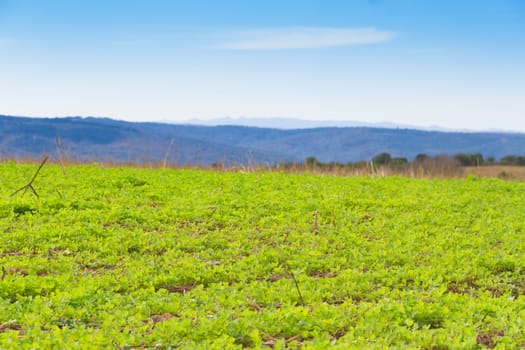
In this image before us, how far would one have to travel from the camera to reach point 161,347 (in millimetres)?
5523

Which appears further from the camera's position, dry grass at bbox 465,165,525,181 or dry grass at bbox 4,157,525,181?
dry grass at bbox 465,165,525,181

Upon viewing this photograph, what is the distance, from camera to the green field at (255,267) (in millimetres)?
5891

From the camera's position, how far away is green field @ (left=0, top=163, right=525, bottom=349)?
5.89 meters

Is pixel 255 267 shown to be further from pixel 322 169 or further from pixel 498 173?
pixel 498 173

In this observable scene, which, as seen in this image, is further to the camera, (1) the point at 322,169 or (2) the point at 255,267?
(1) the point at 322,169

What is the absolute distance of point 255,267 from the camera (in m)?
8.40

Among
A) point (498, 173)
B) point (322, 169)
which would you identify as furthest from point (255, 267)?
point (498, 173)

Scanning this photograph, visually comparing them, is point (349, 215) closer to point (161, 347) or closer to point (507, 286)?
point (507, 286)

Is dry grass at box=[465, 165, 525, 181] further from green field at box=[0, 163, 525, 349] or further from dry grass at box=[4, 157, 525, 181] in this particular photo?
green field at box=[0, 163, 525, 349]

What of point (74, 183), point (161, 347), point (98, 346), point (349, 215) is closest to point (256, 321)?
point (161, 347)

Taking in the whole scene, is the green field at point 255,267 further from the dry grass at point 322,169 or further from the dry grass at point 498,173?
the dry grass at point 498,173

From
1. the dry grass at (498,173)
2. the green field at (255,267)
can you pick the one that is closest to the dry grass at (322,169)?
the dry grass at (498,173)

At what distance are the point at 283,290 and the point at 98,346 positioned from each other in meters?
2.56

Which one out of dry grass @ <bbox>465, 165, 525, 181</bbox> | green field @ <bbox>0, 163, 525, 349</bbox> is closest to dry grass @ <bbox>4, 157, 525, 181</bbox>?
dry grass @ <bbox>465, 165, 525, 181</bbox>
